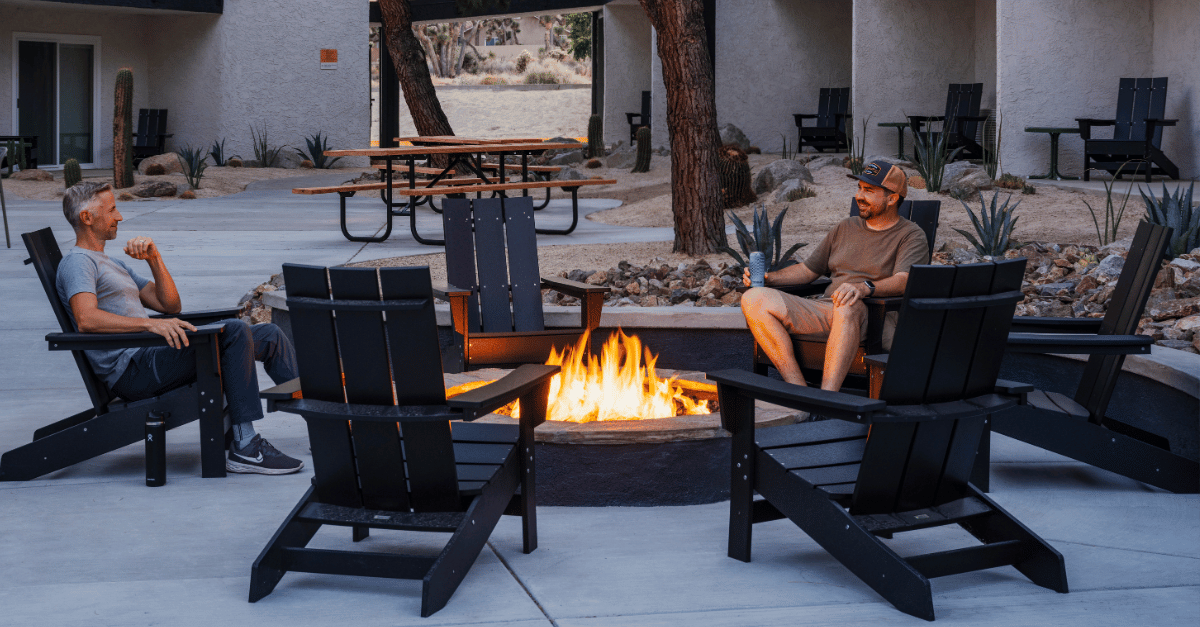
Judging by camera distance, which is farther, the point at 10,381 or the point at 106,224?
the point at 10,381

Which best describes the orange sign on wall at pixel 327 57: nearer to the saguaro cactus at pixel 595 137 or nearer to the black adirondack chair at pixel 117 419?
the saguaro cactus at pixel 595 137

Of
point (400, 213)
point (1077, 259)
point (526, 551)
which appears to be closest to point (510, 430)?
point (526, 551)

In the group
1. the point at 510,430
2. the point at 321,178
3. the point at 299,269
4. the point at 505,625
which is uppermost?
the point at 321,178

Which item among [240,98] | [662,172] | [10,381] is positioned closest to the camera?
[10,381]

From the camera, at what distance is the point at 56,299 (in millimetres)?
3859

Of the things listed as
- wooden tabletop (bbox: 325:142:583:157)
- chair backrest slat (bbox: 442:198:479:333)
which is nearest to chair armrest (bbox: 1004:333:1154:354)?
chair backrest slat (bbox: 442:198:479:333)

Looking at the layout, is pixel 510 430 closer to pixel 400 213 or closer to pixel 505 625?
pixel 505 625

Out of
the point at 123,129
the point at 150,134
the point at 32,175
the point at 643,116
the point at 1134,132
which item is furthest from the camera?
the point at 643,116

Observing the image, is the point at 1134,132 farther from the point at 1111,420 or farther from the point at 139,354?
the point at 139,354

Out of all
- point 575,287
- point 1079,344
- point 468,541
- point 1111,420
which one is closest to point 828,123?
point 575,287

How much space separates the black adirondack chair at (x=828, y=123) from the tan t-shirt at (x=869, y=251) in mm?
13529

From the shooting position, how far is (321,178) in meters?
18.3

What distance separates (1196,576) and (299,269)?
243 centimetres

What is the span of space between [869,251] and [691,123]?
11.8ft
